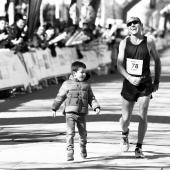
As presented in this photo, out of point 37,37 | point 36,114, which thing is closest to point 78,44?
point 37,37

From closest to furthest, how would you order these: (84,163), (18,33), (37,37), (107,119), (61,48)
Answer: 1. (84,163)
2. (107,119)
3. (18,33)
4. (37,37)
5. (61,48)

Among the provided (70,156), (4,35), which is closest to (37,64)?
(4,35)

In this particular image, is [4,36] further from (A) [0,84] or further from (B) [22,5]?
(B) [22,5]

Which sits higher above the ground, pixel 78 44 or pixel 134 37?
pixel 134 37

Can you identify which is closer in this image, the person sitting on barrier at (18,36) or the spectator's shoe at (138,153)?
the spectator's shoe at (138,153)

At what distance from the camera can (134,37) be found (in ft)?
32.2

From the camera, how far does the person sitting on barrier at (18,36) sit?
63.6 ft

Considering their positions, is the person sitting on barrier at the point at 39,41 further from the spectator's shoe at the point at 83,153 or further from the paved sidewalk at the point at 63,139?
the spectator's shoe at the point at 83,153

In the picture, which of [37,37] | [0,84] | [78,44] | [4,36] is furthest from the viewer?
[78,44]

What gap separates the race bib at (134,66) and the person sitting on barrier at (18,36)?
9576mm

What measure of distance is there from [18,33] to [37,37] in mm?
1660

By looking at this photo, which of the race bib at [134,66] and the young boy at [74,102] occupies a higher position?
the race bib at [134,66]

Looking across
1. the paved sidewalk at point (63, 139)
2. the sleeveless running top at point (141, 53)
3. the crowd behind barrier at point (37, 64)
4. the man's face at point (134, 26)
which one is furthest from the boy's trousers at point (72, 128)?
the crowd behind barrier at point (37, 64)

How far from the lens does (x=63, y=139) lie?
11.2m
